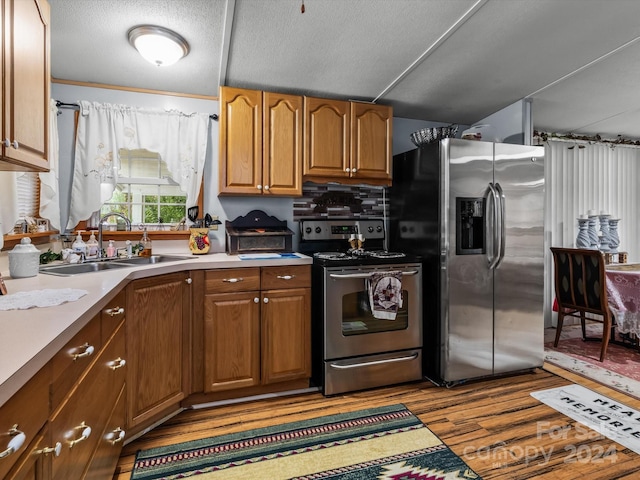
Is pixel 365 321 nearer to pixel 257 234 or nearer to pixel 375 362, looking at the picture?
pixel 375 362

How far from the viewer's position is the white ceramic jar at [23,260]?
67.0 inches

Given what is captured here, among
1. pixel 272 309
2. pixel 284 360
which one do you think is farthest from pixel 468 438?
pixel 272 309

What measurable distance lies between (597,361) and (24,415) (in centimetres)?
380

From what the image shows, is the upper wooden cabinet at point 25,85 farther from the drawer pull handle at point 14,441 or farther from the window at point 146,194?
the window at point 146,194

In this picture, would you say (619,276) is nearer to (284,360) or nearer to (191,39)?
(284,360)

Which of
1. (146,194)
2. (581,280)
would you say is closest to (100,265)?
(146,194)

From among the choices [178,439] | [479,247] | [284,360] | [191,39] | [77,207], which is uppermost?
[191,39]

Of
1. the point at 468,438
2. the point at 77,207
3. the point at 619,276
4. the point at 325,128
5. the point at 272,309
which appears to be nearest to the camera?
the point at 468,438

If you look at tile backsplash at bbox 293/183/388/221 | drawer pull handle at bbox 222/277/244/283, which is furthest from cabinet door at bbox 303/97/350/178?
drawer pull handle at bbox 222/277/244/283

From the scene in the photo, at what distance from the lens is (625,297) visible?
3066 mm

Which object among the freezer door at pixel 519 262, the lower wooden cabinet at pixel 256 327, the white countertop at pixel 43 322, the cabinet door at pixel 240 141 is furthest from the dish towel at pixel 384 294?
the white countertop at pixel 43 322

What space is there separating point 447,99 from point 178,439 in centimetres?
310

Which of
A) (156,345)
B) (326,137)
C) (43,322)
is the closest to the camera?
(43,322)

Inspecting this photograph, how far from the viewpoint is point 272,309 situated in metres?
2.40
